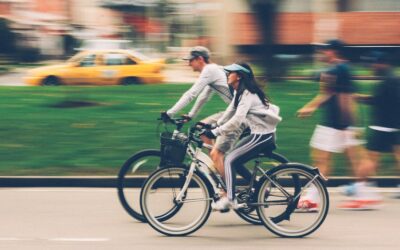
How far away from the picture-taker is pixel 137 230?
7.60 metres

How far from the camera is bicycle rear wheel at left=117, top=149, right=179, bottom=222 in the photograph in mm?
7673

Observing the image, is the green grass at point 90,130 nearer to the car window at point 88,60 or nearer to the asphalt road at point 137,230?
the asphalt road at point 137,230

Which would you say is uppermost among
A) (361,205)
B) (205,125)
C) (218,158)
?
(205,125)

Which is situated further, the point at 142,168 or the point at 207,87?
the point at 207,87

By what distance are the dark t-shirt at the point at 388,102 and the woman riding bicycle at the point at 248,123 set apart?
1942 mm

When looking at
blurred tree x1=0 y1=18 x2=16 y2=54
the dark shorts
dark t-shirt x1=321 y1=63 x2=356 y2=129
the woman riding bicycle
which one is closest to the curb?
the dark shorts

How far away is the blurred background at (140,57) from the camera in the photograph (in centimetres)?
1150

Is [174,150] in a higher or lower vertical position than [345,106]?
lower

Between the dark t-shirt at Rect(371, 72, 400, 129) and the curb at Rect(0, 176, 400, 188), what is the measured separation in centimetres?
124

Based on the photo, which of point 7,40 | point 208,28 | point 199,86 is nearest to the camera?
point 199,86

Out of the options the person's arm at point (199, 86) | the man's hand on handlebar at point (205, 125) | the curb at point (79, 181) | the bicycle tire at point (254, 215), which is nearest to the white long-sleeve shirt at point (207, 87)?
the person's arm at point (199, 86)

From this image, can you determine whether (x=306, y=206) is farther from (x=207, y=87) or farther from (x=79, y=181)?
(x=79, y=181)

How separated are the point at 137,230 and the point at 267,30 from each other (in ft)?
34.4

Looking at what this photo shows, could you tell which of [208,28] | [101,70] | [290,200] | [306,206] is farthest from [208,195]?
[208,28]
